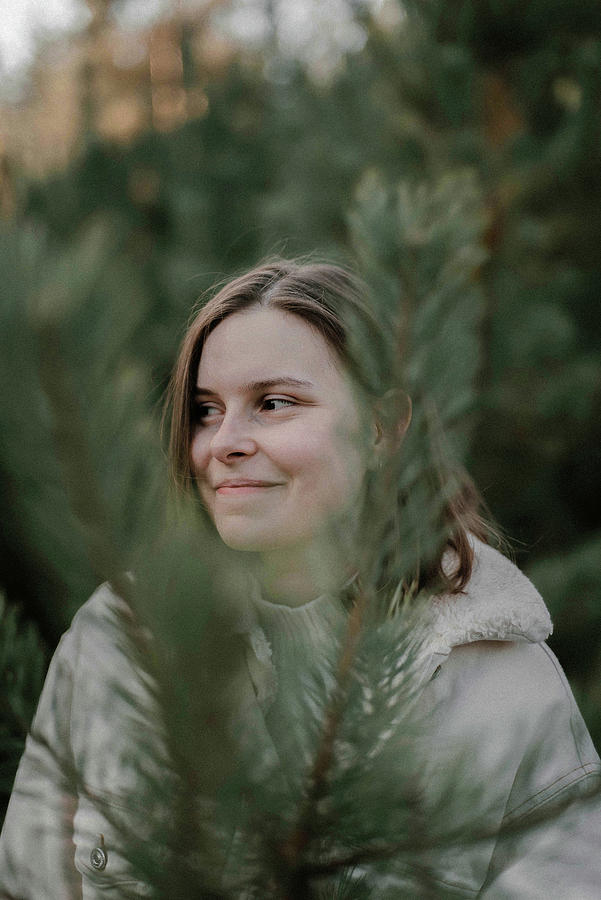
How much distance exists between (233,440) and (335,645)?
0.50 metres

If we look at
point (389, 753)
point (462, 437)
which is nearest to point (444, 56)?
point (462, 437)

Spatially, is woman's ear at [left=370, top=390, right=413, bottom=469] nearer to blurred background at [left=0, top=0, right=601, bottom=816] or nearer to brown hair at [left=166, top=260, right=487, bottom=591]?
blurred background at [left=0, top=0, right=601, bottom=816]

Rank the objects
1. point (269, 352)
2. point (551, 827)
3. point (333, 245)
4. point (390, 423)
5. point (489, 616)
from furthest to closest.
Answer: point (333, 245) < point (269, 352) < point (489, 616) < point (551, 827) < point (390, 423)

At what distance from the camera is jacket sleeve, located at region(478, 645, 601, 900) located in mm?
388

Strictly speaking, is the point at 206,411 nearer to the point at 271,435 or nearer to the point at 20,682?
the point at 271,435

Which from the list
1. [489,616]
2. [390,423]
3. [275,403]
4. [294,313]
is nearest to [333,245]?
[294,313]

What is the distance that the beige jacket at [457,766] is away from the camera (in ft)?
1.13

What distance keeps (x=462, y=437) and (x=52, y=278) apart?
210mm

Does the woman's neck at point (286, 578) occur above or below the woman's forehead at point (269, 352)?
below

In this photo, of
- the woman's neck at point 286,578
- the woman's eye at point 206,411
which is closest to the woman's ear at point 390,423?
the woman's neck at point 286,578

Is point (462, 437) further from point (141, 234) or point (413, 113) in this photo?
point (141, 234)

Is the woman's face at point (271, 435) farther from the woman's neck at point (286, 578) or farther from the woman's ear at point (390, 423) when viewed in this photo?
the woman's ear at point (390, 423)

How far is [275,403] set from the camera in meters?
0.89

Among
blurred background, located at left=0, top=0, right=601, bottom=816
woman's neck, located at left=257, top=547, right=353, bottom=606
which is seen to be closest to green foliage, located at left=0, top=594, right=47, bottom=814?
blurred background, located at left=0, top=0, right=601, bottom=816
